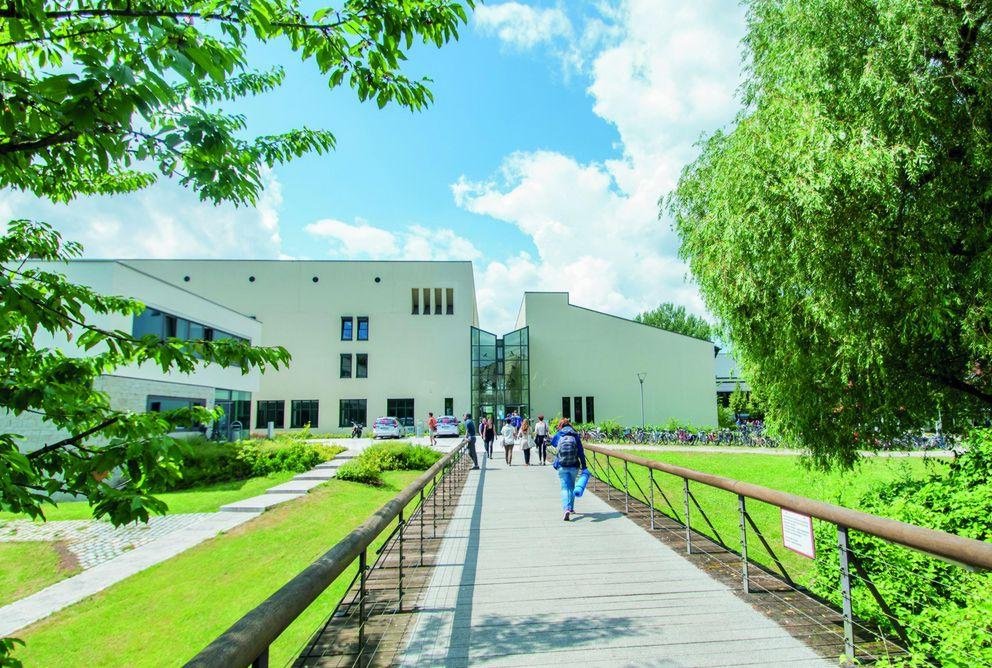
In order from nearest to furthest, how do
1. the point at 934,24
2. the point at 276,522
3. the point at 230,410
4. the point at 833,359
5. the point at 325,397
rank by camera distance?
1. the point at 934,24
2. the point at 833,359
3. the point at 276,522
4. the point at 230,410
5. the point at 325,397

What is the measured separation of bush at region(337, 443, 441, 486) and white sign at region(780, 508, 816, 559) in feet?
42.2

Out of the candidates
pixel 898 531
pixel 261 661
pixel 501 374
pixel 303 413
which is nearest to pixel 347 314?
pixel 303 413

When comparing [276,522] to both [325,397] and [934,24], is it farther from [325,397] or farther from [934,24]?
[325,397]

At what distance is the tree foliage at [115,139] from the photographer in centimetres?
185

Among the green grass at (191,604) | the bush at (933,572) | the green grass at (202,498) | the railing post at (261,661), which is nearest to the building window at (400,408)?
the green grass at (202,498)

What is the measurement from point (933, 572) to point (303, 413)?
4079cm

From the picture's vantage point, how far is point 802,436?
29.0 feet

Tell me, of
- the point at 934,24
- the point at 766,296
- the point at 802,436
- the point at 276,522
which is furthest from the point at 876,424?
the point at 276,522

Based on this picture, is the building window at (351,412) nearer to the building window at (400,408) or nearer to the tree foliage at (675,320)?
the building window at (400,408)

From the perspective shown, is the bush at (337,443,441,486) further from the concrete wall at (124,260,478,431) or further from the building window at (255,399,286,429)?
the building window at (255,399,286,429)

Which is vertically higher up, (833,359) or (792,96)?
(792,96)

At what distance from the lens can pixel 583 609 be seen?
442 centimetres

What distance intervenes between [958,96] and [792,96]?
6.23 ft

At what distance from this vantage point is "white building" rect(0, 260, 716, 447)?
134 feet
